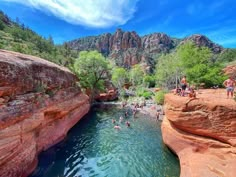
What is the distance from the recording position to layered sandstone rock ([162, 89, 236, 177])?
10922mm

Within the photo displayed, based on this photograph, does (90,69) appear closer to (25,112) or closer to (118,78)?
(25,112)

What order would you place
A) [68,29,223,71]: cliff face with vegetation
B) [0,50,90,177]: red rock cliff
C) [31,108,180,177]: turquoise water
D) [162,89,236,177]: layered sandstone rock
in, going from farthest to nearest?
[68,29,223,71]: cliff face with vegetation → [31,108,180,177]: turquoise water → [162,89,236,177]: layered sandstone rock → [0,50,90,177]: red rock cliff

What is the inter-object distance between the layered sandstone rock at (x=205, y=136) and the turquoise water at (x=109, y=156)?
1.89 metres

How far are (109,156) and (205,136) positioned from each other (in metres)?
8.54

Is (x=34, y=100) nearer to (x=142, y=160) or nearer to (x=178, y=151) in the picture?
(x=142, y=160)

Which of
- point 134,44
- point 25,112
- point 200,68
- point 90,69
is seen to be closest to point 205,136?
point 25,112

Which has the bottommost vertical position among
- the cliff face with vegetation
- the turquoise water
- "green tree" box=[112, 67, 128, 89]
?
the turquoise water

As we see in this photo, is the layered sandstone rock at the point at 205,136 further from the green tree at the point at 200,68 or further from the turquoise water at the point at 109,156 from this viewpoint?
the green tree at the point at 200,68

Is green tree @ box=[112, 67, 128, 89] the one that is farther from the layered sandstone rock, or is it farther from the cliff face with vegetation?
the cliff face with vegetation

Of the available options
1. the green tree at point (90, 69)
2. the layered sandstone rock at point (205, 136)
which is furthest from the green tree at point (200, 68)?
the green tree at point (90, 69)

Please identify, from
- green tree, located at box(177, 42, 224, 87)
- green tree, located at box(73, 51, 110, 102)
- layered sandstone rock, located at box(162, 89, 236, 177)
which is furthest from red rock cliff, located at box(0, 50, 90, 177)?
green tree, located at box(177, 42, 224, 87)

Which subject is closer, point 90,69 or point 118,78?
point 90,69

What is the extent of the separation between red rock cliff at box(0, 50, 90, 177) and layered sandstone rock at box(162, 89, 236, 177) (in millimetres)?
10938

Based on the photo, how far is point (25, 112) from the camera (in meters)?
12.6
